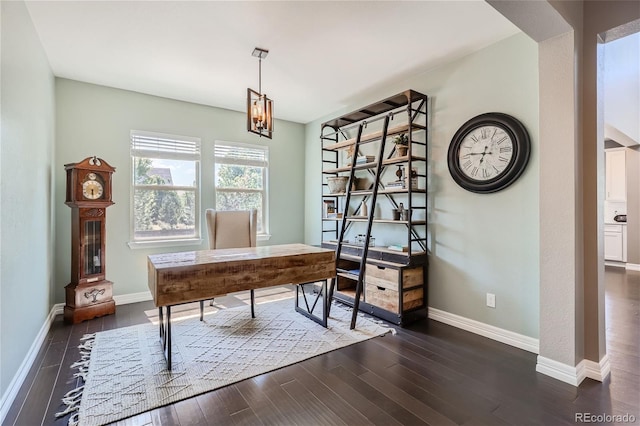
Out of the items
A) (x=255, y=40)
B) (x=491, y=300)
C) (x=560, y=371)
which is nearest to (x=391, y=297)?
(x=491, y=300)

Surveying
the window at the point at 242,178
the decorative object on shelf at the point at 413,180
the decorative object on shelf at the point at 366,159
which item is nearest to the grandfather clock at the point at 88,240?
the window at the point at 242,178

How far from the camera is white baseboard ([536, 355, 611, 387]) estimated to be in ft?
6.61

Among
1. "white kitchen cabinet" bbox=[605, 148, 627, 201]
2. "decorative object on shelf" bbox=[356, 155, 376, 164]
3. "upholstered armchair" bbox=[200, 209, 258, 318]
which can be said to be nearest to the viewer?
"upholstered armchair" bbox=[200, 209, 258, 318]

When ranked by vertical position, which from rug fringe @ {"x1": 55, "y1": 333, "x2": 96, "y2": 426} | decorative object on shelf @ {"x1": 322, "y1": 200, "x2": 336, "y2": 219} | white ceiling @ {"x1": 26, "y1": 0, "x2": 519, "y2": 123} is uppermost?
white ceiling @ {"x1": 26, "y1": 0, "x2": 519, "y2": 123}

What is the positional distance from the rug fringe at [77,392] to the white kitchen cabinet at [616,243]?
840 cm

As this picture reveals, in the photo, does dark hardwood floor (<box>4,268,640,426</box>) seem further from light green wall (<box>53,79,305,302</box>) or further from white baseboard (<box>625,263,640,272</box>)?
white baseboard (<box>625,263,640,272</box>)

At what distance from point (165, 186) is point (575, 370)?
442 cm

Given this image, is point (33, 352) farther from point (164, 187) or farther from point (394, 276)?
point (394, 276)

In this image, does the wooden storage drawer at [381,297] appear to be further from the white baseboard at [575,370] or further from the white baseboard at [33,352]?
the white baseboard at [33,352]

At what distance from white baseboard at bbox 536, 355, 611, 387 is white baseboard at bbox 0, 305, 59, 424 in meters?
3.25

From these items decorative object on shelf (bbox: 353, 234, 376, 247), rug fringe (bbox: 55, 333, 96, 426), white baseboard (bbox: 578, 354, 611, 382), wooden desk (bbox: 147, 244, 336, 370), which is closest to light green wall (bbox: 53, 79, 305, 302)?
rug fringe (bbox: 55, 333, 96, 426)

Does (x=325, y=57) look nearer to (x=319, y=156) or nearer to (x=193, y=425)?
(x=319, y=156)

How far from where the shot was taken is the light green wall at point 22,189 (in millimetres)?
1823

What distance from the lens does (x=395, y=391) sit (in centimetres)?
195
